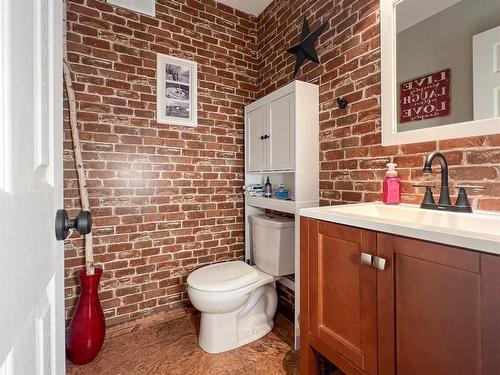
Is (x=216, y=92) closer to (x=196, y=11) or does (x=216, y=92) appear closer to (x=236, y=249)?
(x=196, y=11)

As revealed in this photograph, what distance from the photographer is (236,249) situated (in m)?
2.40

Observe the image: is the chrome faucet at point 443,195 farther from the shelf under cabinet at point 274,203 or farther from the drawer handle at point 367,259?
the shelf under cabinet at point 274,203

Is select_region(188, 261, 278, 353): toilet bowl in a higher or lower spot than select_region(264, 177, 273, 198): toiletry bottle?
lower

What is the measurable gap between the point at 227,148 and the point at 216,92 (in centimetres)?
51

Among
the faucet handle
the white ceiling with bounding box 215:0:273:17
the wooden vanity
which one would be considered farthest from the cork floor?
the white ceiling with bounding box 215:0:273:17

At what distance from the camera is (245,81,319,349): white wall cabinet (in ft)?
5.70

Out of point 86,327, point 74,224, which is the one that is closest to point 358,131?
point 74,224

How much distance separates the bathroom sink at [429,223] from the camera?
646 millimetres

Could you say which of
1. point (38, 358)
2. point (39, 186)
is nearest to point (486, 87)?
point (39, 186)

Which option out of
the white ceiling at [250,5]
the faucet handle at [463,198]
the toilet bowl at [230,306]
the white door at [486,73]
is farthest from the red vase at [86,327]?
the white ceiling at [250,5]

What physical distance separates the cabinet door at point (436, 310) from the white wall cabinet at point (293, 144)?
847 mm

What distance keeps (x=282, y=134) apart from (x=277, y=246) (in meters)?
0.84

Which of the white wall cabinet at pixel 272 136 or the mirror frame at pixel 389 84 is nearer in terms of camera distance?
the mirror frame at pixel 389 84

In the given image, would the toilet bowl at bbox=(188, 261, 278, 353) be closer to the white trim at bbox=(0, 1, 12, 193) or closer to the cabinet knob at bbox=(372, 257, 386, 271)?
the cabinet knob at bbox=(372, 257, 386, 271)
